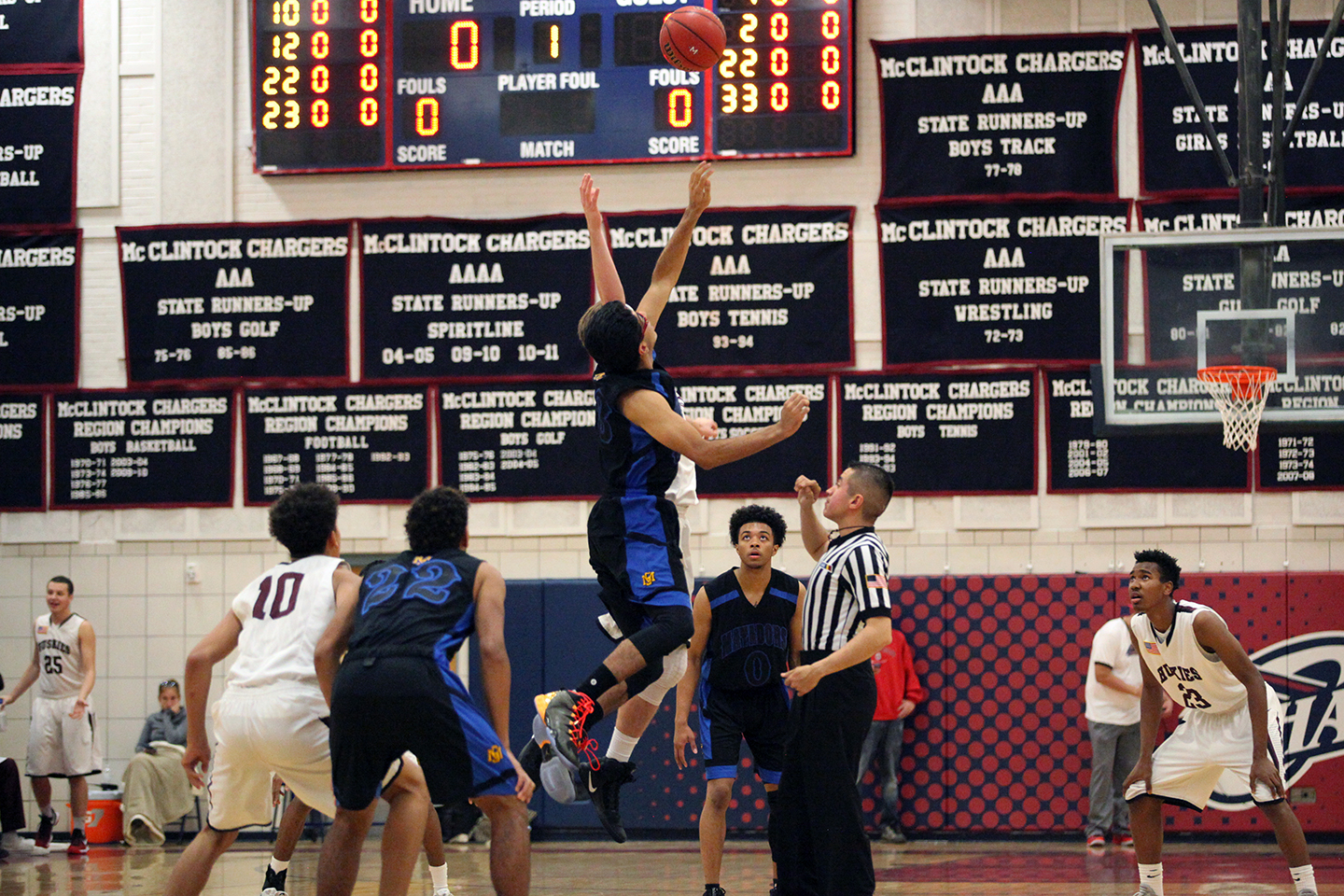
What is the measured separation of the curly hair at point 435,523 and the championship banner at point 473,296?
6787 millimetres

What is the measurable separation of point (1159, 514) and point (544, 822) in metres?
5.71

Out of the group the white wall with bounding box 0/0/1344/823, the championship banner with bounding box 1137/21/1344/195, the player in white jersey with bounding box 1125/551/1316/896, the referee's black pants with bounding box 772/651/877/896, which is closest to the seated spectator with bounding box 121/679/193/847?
the white wall with bounding box 0/0/1344/823

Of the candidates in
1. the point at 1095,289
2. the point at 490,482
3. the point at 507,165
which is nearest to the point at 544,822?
the point at 490,482

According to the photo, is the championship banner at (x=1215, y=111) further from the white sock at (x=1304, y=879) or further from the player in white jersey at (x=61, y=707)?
the player in white jersey at (x=61, y=707)

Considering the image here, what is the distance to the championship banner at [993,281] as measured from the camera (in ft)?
39.8

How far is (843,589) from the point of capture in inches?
246

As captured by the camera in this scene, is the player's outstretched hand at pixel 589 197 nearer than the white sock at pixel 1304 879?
Yes

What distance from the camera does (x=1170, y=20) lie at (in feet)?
39.9

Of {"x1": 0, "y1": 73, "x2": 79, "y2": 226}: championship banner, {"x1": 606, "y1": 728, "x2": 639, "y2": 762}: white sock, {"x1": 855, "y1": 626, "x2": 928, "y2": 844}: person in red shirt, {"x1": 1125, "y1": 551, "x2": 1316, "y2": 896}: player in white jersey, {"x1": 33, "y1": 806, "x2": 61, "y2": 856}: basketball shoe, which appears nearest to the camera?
{"x1": 606, "y1": 728, "x2": 639, "y2": 762}: white sock

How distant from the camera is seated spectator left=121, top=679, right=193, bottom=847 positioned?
475 inches

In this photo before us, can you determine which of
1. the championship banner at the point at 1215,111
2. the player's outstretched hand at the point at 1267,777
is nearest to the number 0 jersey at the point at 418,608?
the player's outstretched hand at the point at 1267,777

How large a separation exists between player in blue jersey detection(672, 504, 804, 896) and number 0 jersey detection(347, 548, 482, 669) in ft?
8.70

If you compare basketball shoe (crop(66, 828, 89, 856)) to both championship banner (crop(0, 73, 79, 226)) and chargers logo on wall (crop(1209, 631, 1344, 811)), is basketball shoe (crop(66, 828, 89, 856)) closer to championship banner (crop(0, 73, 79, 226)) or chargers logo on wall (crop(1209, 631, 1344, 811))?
championship banner (crop(0, 73, 79, 226))

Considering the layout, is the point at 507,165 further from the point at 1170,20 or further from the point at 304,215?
the point at 1170,20
